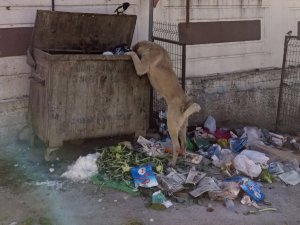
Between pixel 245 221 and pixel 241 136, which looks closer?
pixel 245 221

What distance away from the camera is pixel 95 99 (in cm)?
611

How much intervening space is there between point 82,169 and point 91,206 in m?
0.84

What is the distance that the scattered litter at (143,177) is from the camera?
545 cm

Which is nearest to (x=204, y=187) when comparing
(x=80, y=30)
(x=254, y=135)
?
(x=254, y=135)

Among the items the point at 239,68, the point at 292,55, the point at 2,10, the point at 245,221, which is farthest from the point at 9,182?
the point at 292,55

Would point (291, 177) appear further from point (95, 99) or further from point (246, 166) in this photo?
point (95, 99)

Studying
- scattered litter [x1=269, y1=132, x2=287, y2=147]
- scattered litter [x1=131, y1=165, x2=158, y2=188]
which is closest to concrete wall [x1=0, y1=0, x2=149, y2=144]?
scattered litter [x1=131, y1=165, x2=158, y2=188]

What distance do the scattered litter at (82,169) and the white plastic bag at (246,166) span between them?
5.94 feet

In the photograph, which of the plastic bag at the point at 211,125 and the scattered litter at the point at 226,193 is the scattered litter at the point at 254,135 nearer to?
the plastic bag at the point at 211,125

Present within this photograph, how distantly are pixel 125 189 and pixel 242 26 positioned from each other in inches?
178

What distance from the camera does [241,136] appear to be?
7418 mm

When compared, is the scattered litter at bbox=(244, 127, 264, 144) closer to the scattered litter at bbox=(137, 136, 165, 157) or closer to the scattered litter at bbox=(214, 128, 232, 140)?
the scattered litter at bbox=(214, 128, 232, 140)

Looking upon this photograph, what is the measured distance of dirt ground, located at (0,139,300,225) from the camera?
4.82 meters

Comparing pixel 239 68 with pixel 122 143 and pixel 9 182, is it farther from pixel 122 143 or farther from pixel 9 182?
pixel 9 182
